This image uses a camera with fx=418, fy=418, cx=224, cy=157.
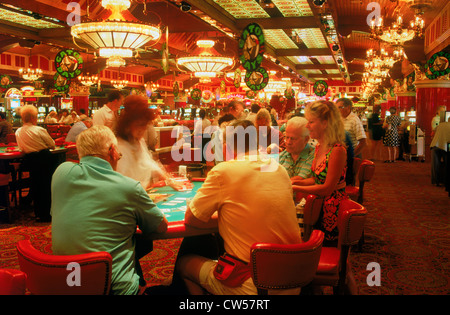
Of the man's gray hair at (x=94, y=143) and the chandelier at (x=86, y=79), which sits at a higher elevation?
the chandelier at (x=86, y=79)

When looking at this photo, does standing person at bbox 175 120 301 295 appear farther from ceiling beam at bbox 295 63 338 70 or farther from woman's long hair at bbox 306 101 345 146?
ceiling beam at bbox 295 63 338 70

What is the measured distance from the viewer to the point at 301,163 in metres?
3.71

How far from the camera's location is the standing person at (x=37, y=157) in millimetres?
5441

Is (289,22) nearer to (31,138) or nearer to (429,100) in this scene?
(429,100)

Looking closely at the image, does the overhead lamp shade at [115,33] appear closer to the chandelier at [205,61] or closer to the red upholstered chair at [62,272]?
the chandelier at [205,61]

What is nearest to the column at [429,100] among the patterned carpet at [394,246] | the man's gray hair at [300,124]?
the patterned carpet at [394,246]

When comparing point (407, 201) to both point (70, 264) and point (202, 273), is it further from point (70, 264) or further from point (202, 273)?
point (70, 264)

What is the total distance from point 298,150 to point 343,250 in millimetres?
1479

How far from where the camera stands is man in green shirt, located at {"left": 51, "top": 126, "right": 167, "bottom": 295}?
191 centimetres

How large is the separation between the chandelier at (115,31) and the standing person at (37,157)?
1392 mm
